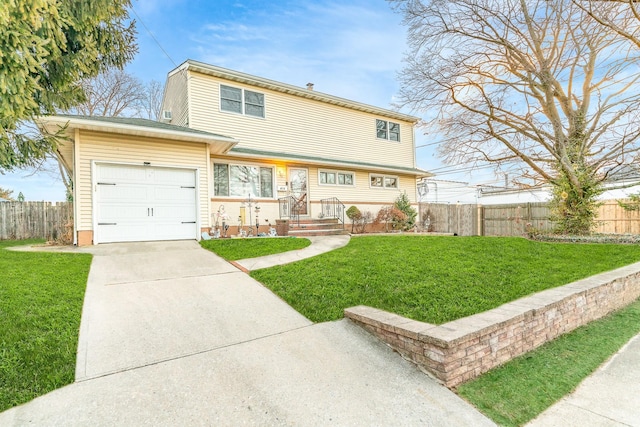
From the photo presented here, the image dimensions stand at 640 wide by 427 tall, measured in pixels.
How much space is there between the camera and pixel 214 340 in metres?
3.38

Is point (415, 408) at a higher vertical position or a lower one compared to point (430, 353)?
lower

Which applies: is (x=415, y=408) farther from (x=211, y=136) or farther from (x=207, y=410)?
(x=211, y=136)

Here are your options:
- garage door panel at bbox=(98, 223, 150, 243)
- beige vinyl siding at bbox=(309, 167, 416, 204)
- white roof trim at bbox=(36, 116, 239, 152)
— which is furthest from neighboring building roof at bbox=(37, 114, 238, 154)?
beige vinyl siding at bbox=(309, 167, 416, 204)

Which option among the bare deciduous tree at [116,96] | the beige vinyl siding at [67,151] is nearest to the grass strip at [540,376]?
→ the beige vinyl siding at [67,151]

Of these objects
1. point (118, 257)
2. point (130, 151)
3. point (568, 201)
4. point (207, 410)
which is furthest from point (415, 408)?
point (568, 201)

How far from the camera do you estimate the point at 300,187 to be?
12.3 m

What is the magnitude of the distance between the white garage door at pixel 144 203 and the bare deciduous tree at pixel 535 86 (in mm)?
8447

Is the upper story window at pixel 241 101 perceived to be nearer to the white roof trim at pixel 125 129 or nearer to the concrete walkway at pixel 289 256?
the white roof trim at pixel 125 129

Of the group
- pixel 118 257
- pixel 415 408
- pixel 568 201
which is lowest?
pixel 415 408

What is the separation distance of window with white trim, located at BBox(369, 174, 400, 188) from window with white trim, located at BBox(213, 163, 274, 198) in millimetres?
5048

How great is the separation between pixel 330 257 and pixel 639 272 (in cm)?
571

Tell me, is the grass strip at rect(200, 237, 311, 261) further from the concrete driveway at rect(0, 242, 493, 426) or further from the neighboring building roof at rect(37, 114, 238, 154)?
the neighboring building roof at rect(37, 114, 238, 154)

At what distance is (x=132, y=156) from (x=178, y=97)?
419 cm

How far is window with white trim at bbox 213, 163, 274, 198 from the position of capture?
10.6 metres
